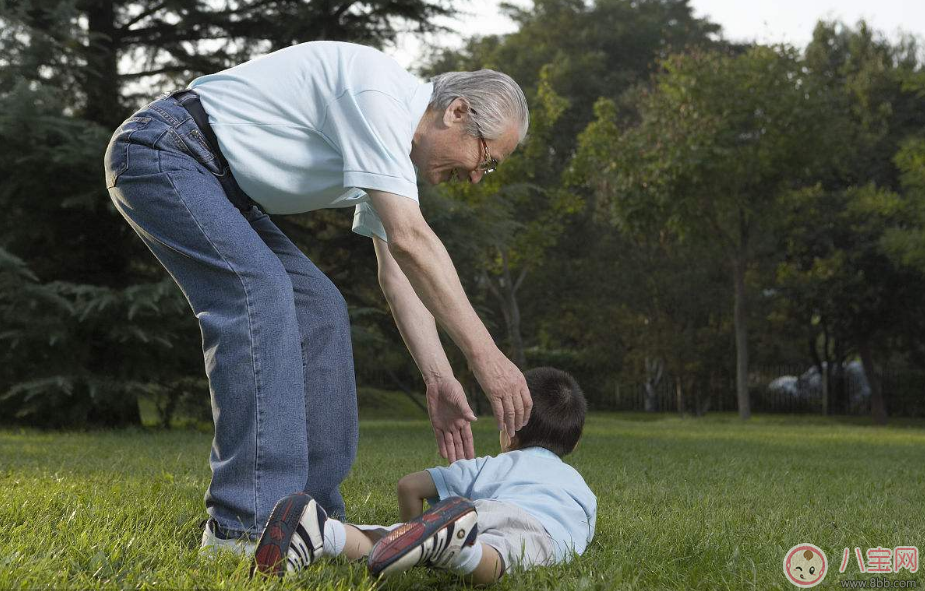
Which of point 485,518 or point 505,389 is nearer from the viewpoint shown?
point 505,389

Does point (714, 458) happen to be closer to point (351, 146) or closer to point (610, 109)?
point (351, 146)

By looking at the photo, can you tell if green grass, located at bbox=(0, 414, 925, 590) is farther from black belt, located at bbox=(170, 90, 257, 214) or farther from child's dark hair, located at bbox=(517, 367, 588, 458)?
black belt, located at bbox=(170, 90, 257, 214)

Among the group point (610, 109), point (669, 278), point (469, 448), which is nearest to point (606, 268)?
point (669, 278)

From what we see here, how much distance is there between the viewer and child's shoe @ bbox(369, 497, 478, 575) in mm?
2025

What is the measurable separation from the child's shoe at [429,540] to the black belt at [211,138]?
3.63ft

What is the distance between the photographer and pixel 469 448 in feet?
9.51

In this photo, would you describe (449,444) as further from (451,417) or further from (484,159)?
(484,159)

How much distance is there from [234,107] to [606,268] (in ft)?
70.2

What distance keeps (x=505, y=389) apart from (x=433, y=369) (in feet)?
1.89

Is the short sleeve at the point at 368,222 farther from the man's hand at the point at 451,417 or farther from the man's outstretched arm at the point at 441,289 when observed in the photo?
the man's outstretched arm at the point at 441,289

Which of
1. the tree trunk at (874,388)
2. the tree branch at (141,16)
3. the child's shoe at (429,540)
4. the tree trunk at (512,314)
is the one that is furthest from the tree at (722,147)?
the child's shoe at (429,540)

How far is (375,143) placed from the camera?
2.27 m

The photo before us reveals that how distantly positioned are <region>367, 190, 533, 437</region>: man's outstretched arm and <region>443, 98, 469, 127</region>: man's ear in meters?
0.35

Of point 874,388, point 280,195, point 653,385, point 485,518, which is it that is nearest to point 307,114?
point 280,195
